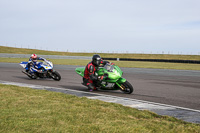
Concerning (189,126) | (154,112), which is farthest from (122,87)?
(189,126)

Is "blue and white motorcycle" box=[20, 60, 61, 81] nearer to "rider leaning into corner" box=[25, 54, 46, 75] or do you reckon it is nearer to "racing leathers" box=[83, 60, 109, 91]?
"rider leaning into corner" box=[25, 54, 46, 75]

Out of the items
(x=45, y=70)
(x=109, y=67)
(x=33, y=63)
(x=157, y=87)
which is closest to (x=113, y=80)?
(x=109, y=67)

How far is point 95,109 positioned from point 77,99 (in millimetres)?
1583

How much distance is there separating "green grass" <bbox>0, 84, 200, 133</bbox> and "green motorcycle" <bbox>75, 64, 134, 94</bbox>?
2.65 m

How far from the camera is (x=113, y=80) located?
9.92 meters

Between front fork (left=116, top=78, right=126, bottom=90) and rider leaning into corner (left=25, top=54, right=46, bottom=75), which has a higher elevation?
rider leaning into corner (left=25, top=54, right=46, bottom=75)

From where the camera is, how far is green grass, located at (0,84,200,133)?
4.79m

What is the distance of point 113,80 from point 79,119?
4.59m

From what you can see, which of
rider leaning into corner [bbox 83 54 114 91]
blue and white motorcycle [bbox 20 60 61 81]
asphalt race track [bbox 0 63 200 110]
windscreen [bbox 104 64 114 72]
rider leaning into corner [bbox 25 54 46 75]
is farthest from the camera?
rider leaning into corner [bbox 25 54 46 75]

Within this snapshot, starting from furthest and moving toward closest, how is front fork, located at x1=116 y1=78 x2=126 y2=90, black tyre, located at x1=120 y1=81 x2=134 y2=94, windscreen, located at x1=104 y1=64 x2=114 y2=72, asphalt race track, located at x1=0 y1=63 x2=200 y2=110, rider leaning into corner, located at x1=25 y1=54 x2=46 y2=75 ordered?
rider leaning into corner, located at x1=25 y1=54 x2=46 y2=75
windscreen, located at x1=104 y1=64 x2=114 y2=72
front fork, located at x1=116 y1=78 x2=126 y2=90
black tyre, located at x1=120 y1=81 x2=134 y2=94
asphalt race track, located at x1=0 y1=63 x2=200 y2=110

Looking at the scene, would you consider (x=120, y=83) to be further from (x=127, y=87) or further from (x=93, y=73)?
(x=93, y=73)

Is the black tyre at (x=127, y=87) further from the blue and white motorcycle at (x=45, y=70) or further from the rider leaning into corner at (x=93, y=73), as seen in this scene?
the blue and white motorcycle at (x=45, y=70)

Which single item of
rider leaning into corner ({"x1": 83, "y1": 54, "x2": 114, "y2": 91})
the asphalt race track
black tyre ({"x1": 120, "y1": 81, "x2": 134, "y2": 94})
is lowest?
the asphalt race track

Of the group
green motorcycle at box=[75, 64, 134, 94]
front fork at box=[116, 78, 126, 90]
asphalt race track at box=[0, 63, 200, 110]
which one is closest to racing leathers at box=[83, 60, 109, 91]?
green motorcycle at box=[75, 64, 134, 94]
